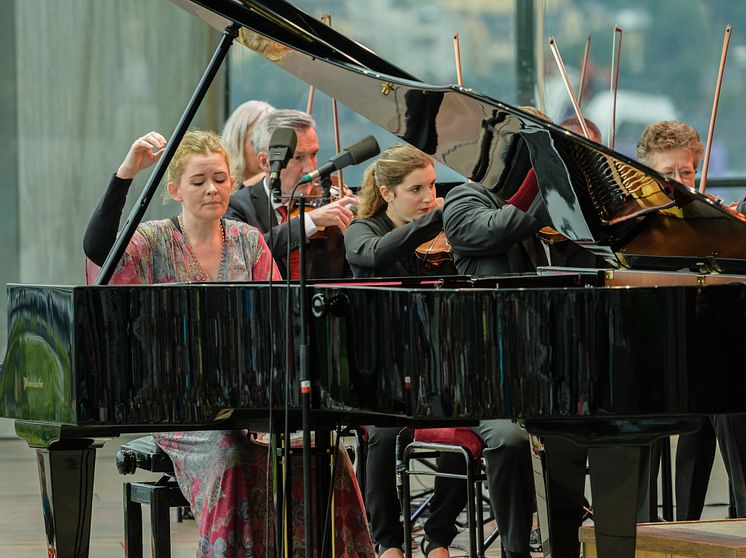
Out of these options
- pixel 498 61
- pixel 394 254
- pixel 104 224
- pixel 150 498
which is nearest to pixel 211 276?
pixel 104 224

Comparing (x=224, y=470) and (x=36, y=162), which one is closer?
(x=224, y=470)

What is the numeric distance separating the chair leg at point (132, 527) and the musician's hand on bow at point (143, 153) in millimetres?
782

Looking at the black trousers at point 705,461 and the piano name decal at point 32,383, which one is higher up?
the piano name decal at point 32,383

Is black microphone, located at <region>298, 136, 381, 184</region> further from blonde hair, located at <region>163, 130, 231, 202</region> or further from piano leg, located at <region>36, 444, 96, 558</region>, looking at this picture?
blonde hair, located at <region>163, 130, 231, 202</region>

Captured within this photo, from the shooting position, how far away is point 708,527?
2.75m

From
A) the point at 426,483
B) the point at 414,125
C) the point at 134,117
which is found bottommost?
the point at 426,483

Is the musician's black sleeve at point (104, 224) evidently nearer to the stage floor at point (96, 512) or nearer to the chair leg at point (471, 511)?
the chair leg at point (471, 511)

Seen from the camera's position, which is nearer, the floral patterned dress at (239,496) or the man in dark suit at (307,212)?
the floral patterned dress at (239,496)

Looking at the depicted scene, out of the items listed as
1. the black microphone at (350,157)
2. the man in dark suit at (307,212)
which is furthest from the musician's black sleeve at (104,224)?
the man in dark suit at (307,212)

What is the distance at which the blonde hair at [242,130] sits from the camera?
514 centimetres

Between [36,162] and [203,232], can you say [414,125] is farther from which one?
[36,162]

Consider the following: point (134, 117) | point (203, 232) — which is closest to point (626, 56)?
point (134, 117)

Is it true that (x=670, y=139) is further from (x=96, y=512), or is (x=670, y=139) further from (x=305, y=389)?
(x=96, y=512)

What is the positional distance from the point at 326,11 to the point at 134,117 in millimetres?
1385
